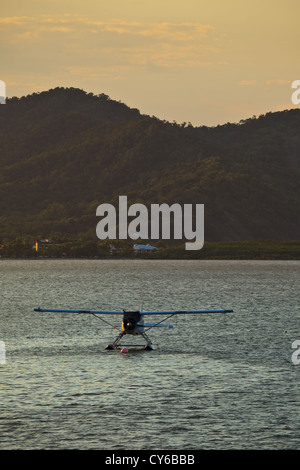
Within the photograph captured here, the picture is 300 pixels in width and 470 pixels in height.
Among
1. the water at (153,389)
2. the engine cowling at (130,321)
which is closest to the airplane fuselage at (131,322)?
the engine cowling at (130,321)

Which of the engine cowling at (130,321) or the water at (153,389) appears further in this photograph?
the engine cowling at (130,321)

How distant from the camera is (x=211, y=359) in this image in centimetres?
8150

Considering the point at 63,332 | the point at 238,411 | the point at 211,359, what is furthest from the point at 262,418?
the point at 63,332

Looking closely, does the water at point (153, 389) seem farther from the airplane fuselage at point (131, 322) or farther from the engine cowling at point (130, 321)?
the engine cowling at point (130, 321)

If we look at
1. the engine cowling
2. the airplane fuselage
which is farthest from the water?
the engine cowling

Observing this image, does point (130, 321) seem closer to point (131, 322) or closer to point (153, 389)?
point (131, 322)

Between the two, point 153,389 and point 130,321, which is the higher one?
point 130,321

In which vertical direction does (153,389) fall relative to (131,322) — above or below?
below

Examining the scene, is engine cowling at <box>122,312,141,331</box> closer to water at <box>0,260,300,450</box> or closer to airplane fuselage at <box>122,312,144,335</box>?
airplane fuselage at <box>122,312,144,335</box>

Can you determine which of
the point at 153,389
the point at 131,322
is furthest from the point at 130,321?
the point at 153,389

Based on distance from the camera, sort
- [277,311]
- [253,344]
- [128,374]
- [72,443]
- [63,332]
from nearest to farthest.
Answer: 1. [72,443]
2. [128,374]
3. [253,344]
4. [63,332]
5. [277,311]

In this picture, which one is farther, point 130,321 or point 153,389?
point 130,321
